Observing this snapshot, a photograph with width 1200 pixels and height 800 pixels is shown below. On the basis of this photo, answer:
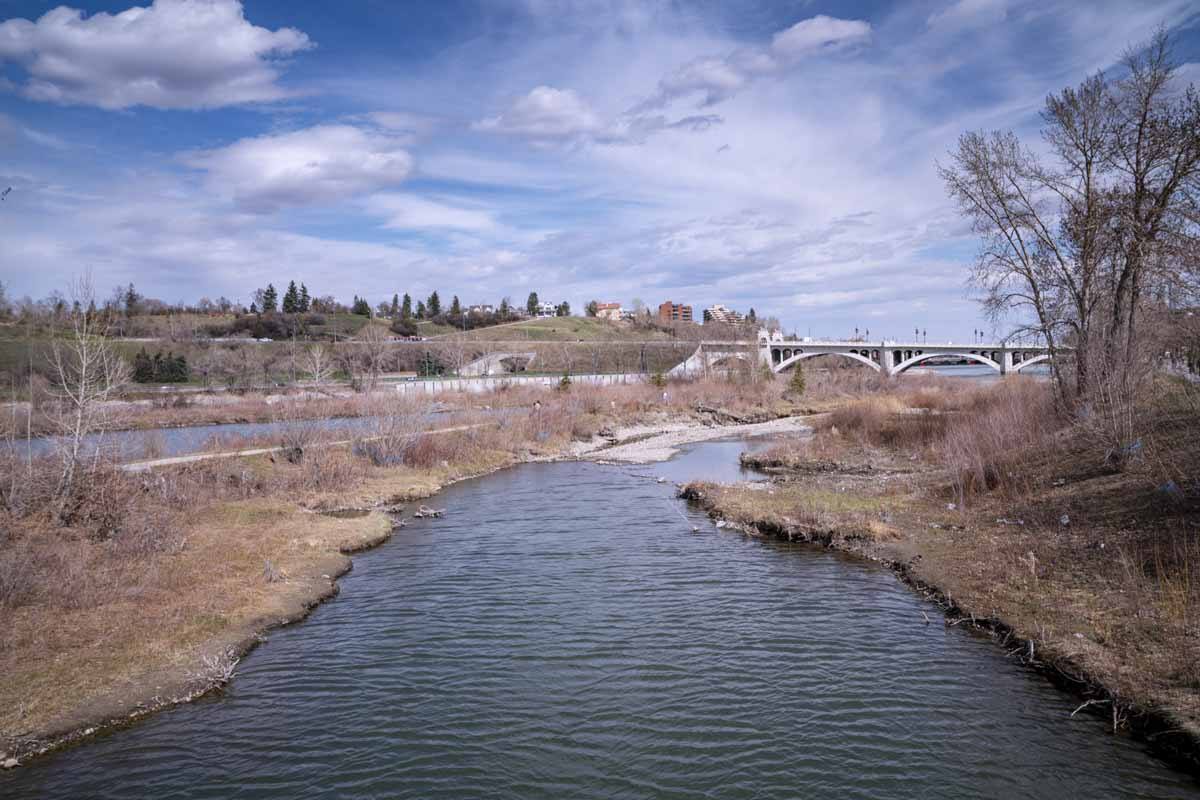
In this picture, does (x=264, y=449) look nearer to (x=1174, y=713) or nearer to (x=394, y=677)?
(x=394, y=677)

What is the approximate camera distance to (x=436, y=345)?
132 metres

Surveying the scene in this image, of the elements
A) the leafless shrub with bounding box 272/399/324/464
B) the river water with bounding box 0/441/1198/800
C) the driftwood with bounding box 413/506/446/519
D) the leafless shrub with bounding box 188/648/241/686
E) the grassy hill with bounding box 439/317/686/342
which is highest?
the grassy hill with bounding box 439/317/686/342

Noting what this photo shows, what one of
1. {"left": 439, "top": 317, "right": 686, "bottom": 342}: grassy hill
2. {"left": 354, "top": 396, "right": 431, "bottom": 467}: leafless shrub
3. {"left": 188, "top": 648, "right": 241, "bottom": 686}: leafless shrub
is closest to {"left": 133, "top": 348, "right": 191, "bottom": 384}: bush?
{"left": 439, "top": 317, "right": 686, "bottom": 342}: grassy hill

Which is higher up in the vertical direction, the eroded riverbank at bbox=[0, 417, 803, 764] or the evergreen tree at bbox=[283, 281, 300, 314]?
the evergreen tree at bbox=[283, 281, 300, 314]

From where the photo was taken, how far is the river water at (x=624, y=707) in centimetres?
984

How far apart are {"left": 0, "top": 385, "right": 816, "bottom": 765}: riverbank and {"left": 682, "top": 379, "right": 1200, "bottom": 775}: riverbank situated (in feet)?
43.3

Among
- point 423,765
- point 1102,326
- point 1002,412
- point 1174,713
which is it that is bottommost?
point 423,765

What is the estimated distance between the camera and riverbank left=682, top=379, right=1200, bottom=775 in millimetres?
11062

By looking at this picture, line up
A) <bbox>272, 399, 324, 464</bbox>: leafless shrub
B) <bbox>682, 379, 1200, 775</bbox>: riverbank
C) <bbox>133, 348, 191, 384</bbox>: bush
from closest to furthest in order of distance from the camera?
<bbox>682, 379, 1200, 775</bbox>: riverbank
<bbox>272, 399, 324, 464</bbox>: leafless shrub
<bbox>133, 348, 191, 384</bbox>: bush

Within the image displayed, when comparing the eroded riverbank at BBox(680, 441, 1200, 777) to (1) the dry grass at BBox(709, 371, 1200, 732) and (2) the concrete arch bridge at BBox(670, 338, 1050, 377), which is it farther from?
(2) the concrete arch bridge at BBox(670, 338, 1050, 377)

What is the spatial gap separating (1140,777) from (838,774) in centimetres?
367

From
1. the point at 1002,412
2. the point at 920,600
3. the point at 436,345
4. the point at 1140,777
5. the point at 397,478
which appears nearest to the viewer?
the point at 1140,777

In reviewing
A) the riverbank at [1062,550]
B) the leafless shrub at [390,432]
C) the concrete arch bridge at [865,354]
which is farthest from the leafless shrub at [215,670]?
the concrete arch bridge at [865,354]

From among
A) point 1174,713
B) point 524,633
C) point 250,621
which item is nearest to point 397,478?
point 250,621
